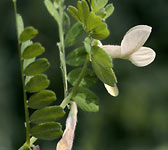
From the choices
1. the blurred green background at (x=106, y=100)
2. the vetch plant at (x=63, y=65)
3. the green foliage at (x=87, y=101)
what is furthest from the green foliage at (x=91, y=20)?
the blurred green background at (x=106, y=100)

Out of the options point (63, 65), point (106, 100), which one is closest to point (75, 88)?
point (63, 65)

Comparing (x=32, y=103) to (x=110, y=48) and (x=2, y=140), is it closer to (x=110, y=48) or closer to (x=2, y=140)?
(x=110, y=48)

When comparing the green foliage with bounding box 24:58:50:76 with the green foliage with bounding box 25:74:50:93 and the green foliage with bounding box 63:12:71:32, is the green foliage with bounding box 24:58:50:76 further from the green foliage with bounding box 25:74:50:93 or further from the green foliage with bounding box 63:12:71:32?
the green foliage with bounding box 63:12:71:32

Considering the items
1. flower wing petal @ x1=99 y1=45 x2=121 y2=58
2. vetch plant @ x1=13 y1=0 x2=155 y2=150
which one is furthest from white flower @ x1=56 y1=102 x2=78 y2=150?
flower wing petal @ x1=99 y1=45 x2=121 y2=58

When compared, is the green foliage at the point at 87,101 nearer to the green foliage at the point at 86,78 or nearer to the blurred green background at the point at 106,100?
the green foliage at the point at 86,78

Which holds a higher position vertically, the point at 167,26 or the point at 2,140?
the point at 167,26

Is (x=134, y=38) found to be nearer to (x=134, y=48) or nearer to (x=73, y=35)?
(x=134, y=48)

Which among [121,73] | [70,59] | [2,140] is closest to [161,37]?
[121,73]
